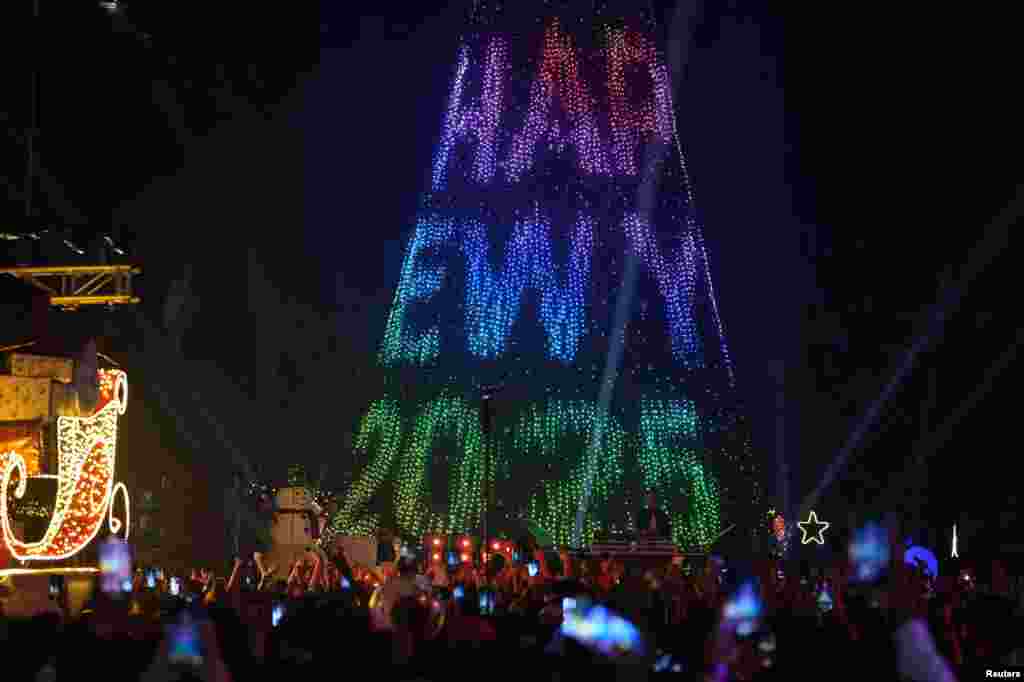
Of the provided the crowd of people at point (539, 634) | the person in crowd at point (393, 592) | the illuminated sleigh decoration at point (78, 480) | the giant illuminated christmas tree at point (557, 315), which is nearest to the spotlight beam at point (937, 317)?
the giant illuminated christmas tree at point (557, 315)

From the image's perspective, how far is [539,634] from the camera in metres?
10.9

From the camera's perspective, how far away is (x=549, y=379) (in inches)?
1057

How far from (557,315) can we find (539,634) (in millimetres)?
16850

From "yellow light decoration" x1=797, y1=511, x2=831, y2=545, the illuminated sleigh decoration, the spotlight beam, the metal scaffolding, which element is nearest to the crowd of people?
the metal scaffolding

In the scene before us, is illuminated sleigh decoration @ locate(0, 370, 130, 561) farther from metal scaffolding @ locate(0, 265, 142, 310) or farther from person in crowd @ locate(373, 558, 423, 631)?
person in crowd @ locate(373, 558, 423, 631)

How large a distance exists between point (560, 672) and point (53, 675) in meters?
3.63

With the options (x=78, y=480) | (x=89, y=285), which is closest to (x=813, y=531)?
(x=78, y=480)

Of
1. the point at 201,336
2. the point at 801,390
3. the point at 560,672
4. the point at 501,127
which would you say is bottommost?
the point at 560,672

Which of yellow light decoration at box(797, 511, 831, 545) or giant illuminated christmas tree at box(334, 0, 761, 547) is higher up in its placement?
giant illuminated christmas tree at box(334, 0, 761, 547)

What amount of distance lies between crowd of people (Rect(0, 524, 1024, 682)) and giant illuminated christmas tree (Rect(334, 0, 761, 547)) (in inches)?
465

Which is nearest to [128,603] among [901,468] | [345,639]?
[345,639]

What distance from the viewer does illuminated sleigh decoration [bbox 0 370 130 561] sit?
19.2 metres

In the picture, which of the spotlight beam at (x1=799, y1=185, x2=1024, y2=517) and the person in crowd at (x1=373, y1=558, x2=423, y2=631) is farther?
the spotlight beam at (x1=799, y1=185, x2=1024, y2=517)

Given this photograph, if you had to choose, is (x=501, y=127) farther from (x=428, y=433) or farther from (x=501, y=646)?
(x=501, y=646)
